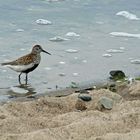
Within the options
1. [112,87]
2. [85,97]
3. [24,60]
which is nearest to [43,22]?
[24,60]

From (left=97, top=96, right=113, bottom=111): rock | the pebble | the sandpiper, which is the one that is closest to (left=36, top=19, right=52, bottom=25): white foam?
the sandpiper

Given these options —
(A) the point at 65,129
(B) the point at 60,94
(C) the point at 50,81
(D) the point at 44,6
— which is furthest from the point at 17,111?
(D) the point at 44,6

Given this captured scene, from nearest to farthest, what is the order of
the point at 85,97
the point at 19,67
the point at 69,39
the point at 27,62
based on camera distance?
the point at 85,97 < the point at 19,67 < the point at 27,62 < the point at 69,39

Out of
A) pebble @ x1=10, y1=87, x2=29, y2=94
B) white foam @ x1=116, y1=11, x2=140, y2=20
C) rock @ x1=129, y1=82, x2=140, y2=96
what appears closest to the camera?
rock @ x1=129, y1=82, x2=140, y2=96

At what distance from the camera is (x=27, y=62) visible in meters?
8.88

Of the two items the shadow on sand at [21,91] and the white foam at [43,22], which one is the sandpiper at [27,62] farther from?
the white foam at [43,22]

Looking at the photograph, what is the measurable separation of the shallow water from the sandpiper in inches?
5.6

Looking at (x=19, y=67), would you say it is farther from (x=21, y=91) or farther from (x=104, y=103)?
(x=104, y=103)

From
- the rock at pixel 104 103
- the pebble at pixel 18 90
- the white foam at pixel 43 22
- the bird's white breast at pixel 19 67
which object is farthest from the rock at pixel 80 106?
the white foam at pixel 43 22

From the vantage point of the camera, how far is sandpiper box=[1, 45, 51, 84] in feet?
28.4

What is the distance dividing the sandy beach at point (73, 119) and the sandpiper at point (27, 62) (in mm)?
1971

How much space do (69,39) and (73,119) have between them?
4.63 meters

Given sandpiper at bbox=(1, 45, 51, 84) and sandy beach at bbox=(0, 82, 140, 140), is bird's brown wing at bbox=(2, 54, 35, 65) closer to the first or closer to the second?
sandpiper at bbox=(1, 45, 51, 84)

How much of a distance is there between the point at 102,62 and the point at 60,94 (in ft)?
5.99
